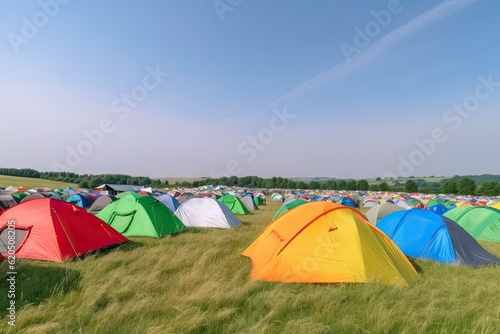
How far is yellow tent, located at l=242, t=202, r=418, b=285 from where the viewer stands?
5633mm

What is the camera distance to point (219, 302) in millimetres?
4492

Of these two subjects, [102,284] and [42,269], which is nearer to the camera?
[102,284]

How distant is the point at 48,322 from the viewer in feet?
12.3

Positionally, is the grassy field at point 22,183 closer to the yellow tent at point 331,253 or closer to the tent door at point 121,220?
the tent door at point 121,220

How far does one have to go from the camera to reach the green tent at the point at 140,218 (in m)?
10.4

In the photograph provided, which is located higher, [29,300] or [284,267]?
[284,267]

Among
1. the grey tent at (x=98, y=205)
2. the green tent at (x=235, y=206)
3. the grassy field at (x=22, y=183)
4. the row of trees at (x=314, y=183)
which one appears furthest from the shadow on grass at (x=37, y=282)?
the row of trees at (x=314, y=183)

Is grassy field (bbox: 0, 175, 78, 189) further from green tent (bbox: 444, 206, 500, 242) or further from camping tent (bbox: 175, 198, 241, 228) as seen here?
green tent (bbox: 444, 206, 500, 242)

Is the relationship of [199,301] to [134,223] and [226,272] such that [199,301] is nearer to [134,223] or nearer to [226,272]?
[226,272]

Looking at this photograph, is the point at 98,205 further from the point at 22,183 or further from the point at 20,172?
the point at 20,172

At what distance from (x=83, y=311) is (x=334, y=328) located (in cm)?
375

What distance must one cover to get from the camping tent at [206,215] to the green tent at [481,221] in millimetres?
11434

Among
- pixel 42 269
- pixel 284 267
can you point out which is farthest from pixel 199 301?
pixel 42 269

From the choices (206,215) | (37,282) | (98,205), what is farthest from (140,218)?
(98,205)
